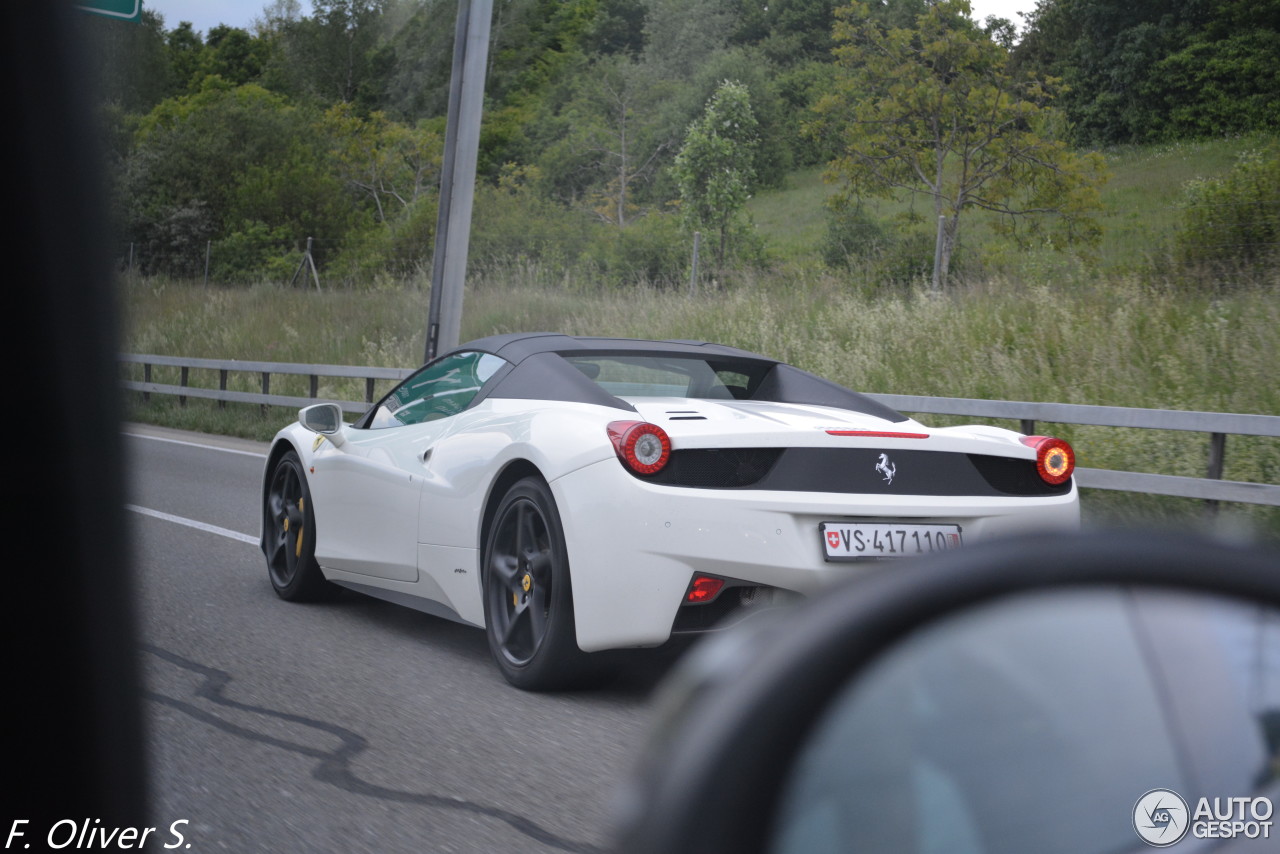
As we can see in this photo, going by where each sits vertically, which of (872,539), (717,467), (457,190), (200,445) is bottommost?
(200,445)

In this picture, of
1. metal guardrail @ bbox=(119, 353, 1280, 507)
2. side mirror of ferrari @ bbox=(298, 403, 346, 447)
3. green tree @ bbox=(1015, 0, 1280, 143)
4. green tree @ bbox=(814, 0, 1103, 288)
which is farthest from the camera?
green tree @ bbox=(1015, 0, 1280, 143)

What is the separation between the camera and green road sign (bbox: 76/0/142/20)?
459 inches

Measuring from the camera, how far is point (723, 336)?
15852mm

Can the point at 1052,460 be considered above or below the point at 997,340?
below

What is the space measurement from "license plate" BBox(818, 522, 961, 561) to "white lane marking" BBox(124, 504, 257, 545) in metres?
5.11

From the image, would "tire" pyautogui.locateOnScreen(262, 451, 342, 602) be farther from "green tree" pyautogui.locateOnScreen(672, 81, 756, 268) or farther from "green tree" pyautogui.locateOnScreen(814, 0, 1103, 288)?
"green tree" pyautogui.locateOnScreen(814, 0, 1103, 288)

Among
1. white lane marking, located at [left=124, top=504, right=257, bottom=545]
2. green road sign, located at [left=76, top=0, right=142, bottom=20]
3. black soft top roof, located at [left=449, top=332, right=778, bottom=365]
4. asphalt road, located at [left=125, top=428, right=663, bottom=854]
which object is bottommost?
white lane marking, located at [left=124, top=504, right=257, bottom=545]

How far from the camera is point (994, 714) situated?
3.78 ft

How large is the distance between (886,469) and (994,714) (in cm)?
297

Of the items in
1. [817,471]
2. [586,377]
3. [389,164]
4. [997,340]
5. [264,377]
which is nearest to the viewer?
[817,471]

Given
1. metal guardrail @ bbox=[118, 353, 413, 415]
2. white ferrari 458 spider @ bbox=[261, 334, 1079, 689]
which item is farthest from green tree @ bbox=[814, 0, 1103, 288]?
white ferrari 458 spider @ bbox=[261, 334, 1079, 689]

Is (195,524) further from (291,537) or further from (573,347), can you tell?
(573,347)

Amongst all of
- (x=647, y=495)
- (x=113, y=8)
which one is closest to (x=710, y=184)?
(x=113, y=8)

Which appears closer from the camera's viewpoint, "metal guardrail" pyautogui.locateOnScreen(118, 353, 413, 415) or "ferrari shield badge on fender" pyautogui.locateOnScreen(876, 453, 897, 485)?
"ferrari shield badge on fender" pyautogui.locateOnScreen(876, 453, 897, 485)
